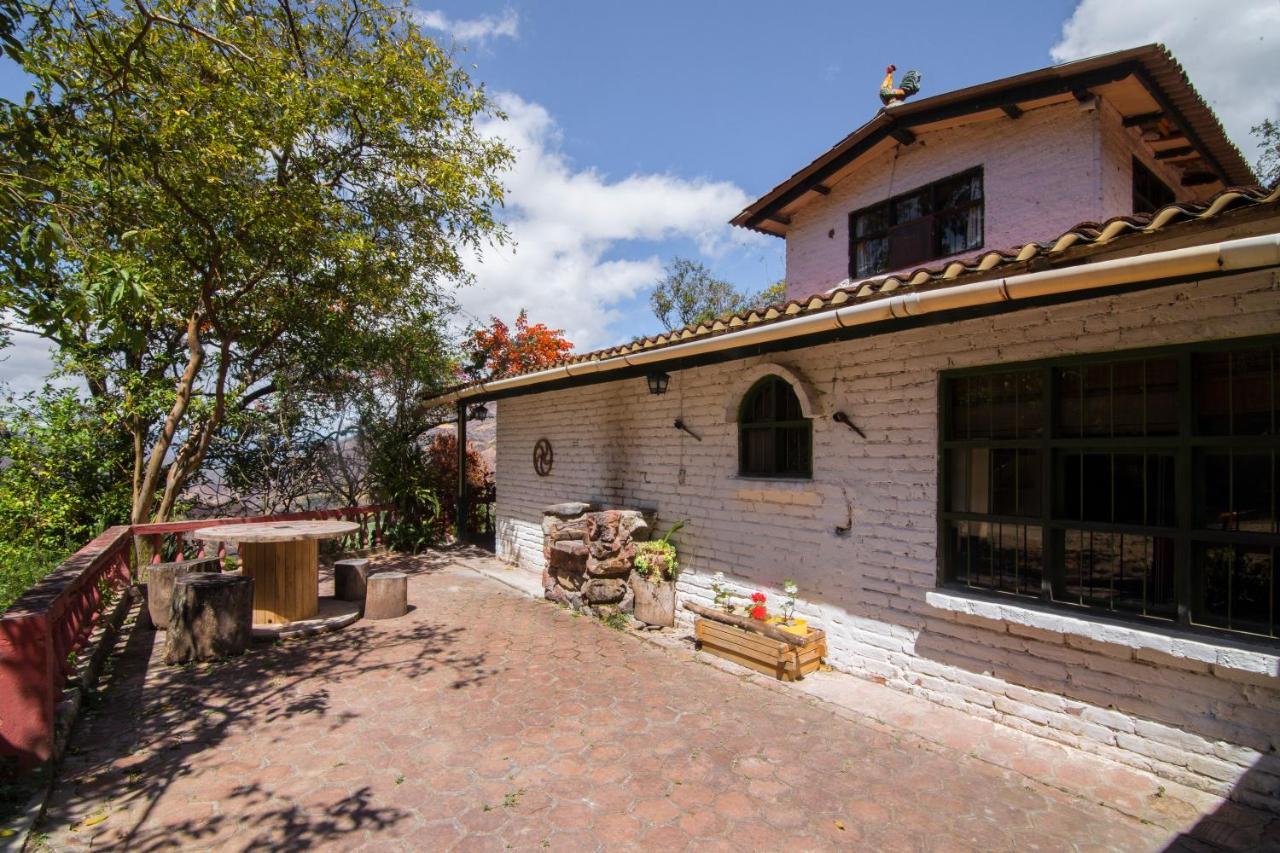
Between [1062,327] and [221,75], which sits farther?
[221,75]

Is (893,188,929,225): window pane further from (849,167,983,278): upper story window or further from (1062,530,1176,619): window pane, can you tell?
(1062,530,1176,619): window pane

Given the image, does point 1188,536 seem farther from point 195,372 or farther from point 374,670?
point 195,372

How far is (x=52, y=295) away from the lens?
3258mm

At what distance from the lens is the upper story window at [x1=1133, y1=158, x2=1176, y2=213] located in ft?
23.6

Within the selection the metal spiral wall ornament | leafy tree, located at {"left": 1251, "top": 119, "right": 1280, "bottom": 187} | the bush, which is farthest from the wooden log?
leafy tree, located at {"left": 1251, "top": 119, "right": 1280, "bottom": 187}

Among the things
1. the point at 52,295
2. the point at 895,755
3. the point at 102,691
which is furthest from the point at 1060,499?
the point at 102,691

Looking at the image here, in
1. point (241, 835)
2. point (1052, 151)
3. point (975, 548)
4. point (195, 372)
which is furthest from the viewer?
point (195, 372)

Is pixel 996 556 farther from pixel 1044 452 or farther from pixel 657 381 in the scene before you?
pixel 657 381

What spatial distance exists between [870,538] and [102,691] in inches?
238

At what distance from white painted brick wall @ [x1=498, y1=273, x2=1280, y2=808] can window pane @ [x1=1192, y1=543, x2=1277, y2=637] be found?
30 centimetres

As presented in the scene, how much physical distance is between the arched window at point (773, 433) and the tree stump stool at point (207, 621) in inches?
190

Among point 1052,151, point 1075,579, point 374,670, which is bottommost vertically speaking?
point 374,670

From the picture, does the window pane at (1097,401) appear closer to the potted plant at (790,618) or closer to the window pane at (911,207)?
the potted plant at (790,618)

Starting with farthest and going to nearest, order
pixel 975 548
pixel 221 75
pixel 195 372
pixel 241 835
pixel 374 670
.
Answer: pixel 195 372 → pixel 221 75 → pixel 374 670 → pixel 975 548 → pixel 241 835
